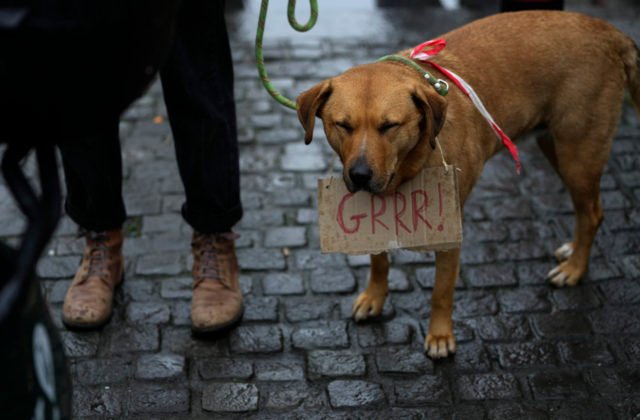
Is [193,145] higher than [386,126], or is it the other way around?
[386,126]

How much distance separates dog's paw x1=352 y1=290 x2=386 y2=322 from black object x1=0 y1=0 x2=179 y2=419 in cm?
211

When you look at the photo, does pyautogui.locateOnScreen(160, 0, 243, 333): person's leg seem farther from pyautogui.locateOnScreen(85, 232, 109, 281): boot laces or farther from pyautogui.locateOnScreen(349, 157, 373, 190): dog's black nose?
pyautogui.locateOnScreen(349, 157, 373, 190): dog's black nose

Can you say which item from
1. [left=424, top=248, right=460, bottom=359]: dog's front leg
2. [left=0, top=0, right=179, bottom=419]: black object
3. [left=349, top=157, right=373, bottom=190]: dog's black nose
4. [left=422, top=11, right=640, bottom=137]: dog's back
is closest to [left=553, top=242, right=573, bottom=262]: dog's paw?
[left=422, top=11, right=640, bottom=137]: dog's back

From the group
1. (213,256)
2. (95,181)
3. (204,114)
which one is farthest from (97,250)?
(204,114)

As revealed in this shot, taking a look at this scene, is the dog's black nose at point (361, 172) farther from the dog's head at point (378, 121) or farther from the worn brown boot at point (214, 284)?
the worn brown boot at point (214, 284)

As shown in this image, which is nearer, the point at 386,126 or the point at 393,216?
the point at 386,126

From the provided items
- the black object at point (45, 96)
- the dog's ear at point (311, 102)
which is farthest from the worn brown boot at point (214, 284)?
the black object at point (45, 96)

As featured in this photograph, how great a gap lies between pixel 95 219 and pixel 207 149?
66cm

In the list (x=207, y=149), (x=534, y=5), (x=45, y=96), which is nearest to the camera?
(x=45, y=96)

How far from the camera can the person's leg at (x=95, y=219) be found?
11.6 ft

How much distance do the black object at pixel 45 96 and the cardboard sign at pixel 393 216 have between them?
149cm

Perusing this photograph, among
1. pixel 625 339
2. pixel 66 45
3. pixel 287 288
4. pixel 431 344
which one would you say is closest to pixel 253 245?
pixel 287 288

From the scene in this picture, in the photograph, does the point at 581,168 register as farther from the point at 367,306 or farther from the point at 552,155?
the point at 367,306

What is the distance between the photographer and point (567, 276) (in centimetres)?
397
